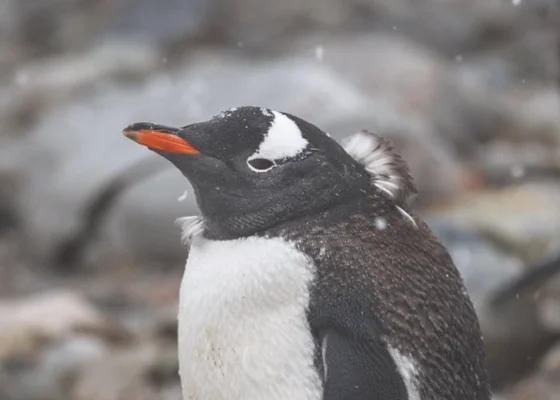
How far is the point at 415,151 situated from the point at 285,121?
4.14 m

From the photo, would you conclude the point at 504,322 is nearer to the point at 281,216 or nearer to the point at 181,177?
the point at 181,177

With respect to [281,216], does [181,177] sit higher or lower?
lower

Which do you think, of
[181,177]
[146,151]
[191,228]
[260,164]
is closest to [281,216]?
[260,164]

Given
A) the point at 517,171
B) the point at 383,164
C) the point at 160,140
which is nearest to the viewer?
the point at 160,140

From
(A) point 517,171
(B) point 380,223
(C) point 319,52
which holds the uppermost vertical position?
(B) point 380,223

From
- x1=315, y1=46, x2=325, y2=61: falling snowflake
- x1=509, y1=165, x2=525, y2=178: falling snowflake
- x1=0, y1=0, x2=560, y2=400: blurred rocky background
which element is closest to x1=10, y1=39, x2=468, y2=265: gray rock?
x1=0, y1=0, x2=560, y2=400: blurred rocky background

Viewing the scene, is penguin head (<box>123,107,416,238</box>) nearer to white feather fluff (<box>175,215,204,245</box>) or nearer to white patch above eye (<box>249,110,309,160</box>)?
white patch above eye (<box>249,110,309,160</box>)

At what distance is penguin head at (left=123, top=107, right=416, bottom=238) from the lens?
2281 mm

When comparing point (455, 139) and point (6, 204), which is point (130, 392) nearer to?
point (6, 204)

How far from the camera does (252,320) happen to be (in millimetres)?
2279

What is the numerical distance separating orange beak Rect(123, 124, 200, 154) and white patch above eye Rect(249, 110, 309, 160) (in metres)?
0.13

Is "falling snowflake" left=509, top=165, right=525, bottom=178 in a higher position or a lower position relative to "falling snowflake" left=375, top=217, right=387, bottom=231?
lower

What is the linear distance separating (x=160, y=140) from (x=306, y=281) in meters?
0.38

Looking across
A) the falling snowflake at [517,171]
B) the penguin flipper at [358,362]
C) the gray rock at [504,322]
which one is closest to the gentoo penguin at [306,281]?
the penguin flipper at [358,362]
